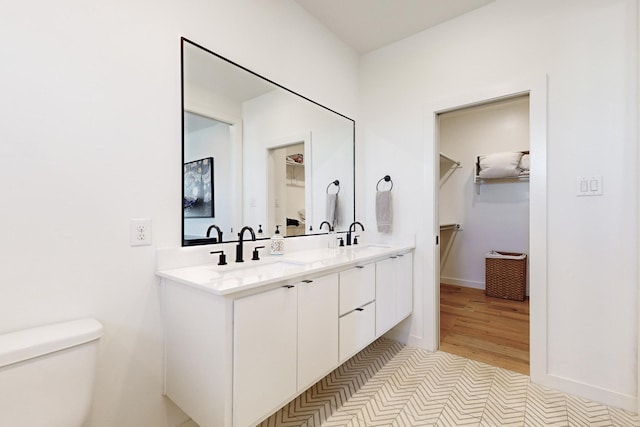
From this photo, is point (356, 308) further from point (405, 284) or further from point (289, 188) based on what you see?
point (289, 188)

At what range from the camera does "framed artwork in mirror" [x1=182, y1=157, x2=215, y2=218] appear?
150cm

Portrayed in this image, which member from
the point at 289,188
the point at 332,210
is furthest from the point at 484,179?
the point at 289,188

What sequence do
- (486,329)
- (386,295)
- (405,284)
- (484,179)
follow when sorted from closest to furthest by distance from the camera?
(386,295) → (405,284) → (486,329) → (484,179)

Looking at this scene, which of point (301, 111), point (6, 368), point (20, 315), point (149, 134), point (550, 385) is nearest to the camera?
point (6, 368)

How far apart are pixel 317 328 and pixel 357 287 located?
15.6 inches

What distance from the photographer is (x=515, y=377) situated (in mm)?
1988

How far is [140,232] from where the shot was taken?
4.39 feet

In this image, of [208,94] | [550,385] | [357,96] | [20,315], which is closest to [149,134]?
[208,94]

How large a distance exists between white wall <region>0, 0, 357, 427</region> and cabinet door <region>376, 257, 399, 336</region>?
125 cm

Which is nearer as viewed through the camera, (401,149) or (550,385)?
(550,385)

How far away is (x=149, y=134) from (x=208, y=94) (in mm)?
416

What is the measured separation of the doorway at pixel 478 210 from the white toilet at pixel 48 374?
289cm

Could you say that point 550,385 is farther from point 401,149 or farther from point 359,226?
point 401,149

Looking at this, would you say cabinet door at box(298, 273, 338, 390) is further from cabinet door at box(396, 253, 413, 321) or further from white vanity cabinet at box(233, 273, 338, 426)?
cabinet door at box(396, 253, 413, 321)
